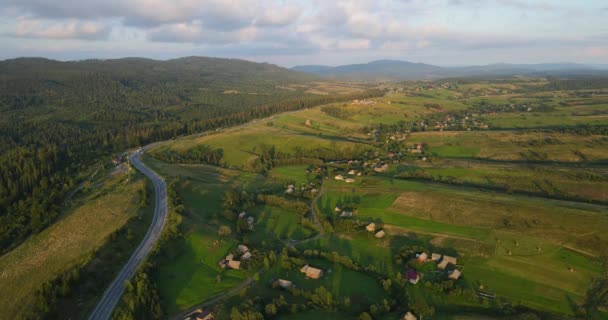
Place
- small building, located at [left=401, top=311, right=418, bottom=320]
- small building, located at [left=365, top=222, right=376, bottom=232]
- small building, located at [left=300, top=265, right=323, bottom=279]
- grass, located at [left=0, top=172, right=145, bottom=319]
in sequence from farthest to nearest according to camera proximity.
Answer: small building, located at [left=365, top=222, right=376, bottom=232], small building, located at [left=300, top=265, right=323, bottom=279], grass, located at [left=0, top=172, right=145, bottom=319], small building, located at [left=401, top=311, right=418, bottom=320]

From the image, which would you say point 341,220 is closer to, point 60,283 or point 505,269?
point 505,269

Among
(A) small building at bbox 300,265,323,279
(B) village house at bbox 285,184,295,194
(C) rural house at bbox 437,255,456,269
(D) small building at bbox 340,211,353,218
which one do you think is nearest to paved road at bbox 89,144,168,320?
(A) small building at bbox 300,265,323,279

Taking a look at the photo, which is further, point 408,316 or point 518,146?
point 518,146

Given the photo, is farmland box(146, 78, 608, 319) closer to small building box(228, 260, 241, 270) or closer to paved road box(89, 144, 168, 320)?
small building box(228, 260, 241, 270)

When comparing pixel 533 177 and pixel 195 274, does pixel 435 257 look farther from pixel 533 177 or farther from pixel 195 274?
pixel 533 177

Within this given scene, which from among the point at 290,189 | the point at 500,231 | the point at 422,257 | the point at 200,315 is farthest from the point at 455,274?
the point at 290,189
